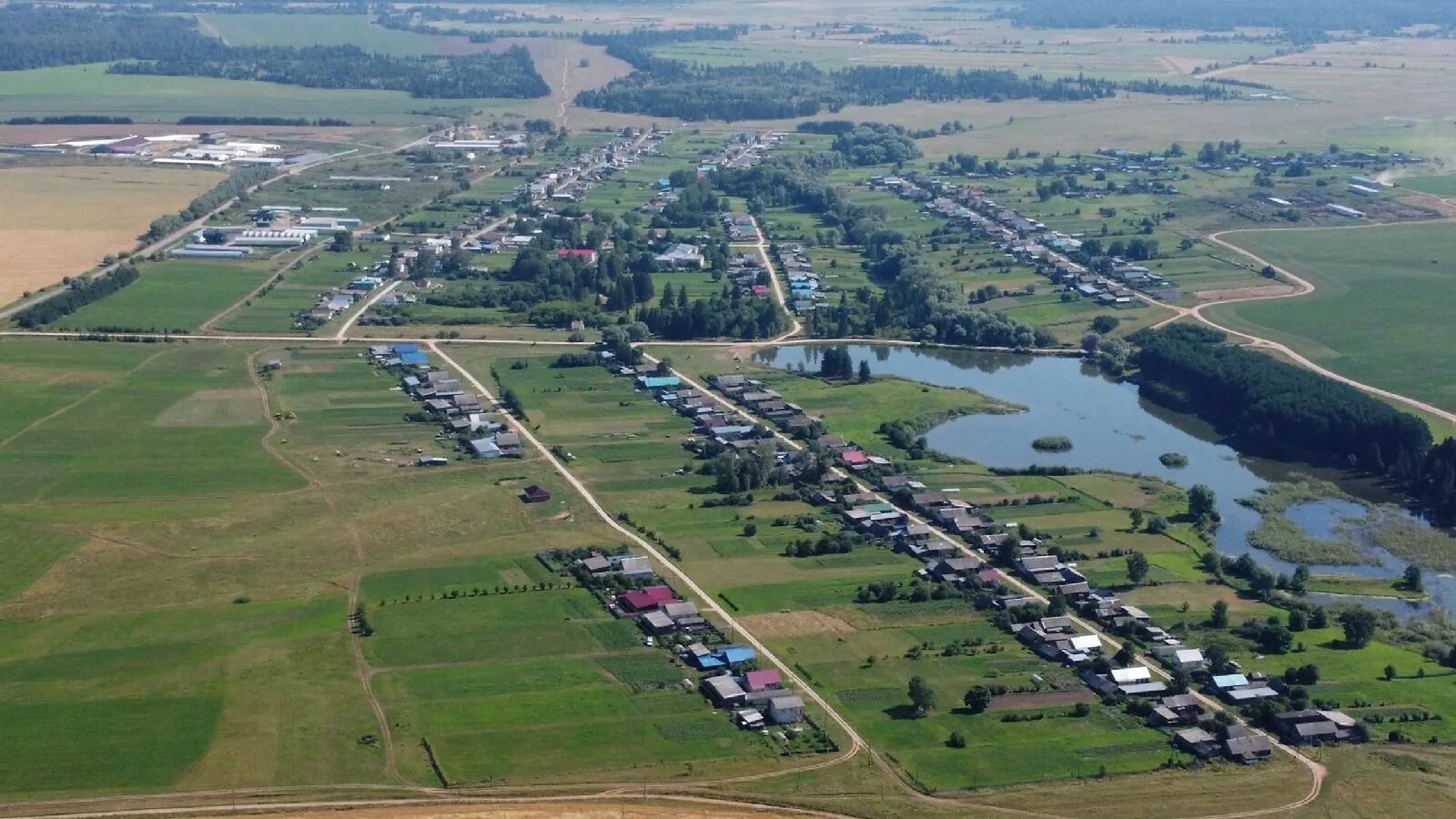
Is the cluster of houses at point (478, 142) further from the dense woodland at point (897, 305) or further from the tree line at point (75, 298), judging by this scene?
the tree line at point (75, 298)

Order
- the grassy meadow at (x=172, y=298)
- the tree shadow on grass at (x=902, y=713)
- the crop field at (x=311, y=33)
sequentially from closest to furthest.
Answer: the tree shadow on grass at (x=902, y=713) → the grassy meadow at (x=172, y=298) → the crop field at (x=311, y=33)

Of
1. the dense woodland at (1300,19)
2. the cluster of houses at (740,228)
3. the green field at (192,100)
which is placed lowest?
the cluster of houses at (740,228)

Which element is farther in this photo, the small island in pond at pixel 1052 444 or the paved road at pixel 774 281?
the paved road at pixel 774 281

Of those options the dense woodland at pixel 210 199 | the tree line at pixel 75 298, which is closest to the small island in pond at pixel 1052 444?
the tree line at pixel 75 298

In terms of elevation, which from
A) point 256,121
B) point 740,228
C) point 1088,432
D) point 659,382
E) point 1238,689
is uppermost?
point 256,121

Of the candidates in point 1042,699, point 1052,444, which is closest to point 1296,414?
point 1052,444

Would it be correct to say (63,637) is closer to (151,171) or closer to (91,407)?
(91,407)

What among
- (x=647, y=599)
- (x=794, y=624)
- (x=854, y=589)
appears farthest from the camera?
(x=854, y=589)

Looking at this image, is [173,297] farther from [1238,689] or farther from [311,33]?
[311,33]
